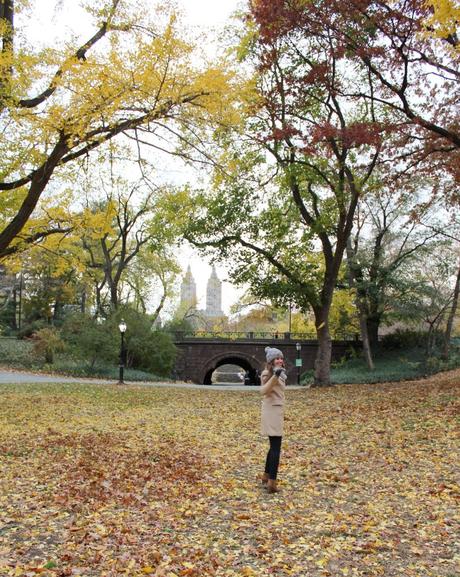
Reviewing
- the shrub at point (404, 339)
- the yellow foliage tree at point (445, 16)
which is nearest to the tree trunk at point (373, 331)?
the shrub at point (404, 339)

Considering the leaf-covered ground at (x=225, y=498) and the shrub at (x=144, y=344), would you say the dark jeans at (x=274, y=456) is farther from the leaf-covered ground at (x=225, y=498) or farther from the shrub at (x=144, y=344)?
the shrub at (x=144, y=344)

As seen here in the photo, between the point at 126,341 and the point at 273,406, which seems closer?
the point at 273,406

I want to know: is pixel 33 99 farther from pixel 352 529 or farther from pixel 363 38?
pixel 352 529

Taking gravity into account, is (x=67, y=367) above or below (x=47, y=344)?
below

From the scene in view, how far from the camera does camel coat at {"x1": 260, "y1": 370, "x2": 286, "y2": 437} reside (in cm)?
573

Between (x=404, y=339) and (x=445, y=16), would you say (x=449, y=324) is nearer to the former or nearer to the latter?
(x=404, y=339)

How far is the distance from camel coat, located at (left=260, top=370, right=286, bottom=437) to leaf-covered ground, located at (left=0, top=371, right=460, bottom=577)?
0.72 m

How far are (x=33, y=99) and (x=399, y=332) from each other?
82.6 ft

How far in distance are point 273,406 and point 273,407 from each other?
0.7 inches

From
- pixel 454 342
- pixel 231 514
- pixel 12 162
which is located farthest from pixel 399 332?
pixel 231 514

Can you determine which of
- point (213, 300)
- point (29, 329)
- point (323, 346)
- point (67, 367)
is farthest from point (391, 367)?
point (213, 300)

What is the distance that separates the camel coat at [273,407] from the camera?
18.8 feet

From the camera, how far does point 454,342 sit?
2878cm

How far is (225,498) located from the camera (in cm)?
562
